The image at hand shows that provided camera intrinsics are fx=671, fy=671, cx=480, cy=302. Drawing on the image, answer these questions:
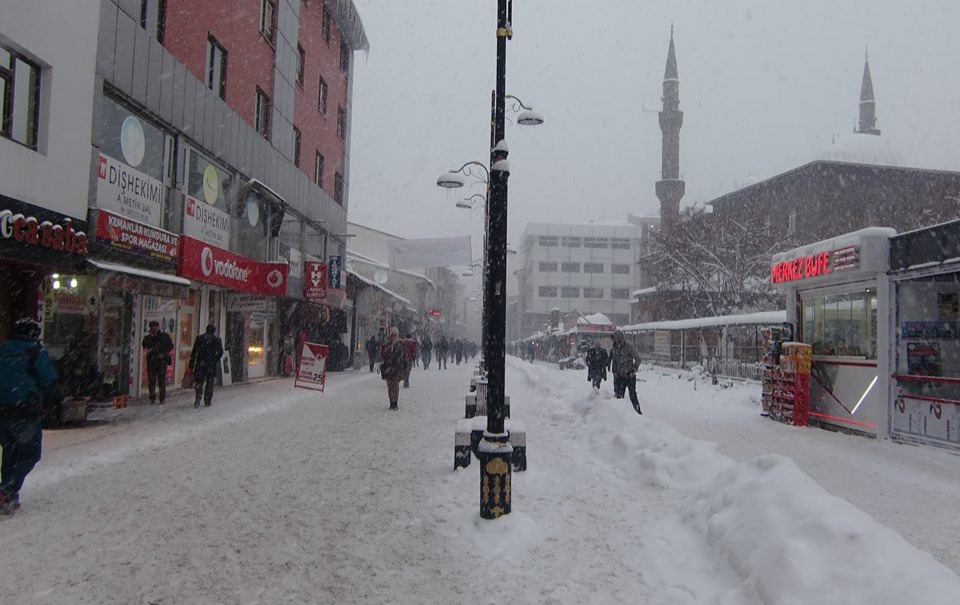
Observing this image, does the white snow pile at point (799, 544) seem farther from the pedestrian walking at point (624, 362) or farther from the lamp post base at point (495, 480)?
the pedestrian walking at point (624, 362)

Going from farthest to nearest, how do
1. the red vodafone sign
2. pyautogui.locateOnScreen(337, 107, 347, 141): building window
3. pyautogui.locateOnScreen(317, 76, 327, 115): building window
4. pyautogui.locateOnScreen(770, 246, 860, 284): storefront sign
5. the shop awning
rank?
pyautogui.locateOnScreen(337, 107, 347, 141): building window, pyautogui.locateOnScreen(317, 76, 327, 115): building window, the red vodafone sign, pyautogui.locateOnScreen(770, 246, 860, 284): storefront sign, the shop awning

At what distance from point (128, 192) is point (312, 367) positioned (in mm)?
6515

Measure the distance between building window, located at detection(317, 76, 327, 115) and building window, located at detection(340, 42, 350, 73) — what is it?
10.6 ft

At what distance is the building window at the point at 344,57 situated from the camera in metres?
31.5

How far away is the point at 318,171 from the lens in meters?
28.5

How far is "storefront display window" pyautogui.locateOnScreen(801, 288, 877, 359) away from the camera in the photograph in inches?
469

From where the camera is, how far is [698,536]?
5156 mm

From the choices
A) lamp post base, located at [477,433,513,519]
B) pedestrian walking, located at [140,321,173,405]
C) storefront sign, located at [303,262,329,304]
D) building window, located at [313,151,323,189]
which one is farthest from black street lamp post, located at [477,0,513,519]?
building window, located at [313,151,323,189]

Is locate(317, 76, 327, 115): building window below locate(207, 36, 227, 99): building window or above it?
above

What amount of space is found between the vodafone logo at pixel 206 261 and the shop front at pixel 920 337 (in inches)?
549

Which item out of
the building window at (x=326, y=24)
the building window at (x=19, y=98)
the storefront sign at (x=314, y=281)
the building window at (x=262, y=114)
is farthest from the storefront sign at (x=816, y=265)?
the building window at (x=326, y=24)

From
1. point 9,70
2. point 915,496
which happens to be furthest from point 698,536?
point 9,70

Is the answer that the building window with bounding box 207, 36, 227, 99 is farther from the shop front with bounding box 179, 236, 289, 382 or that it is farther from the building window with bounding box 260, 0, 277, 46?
the shop front with bounding box 179, 236, 289, 382

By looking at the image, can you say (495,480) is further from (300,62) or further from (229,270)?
(300,62)
